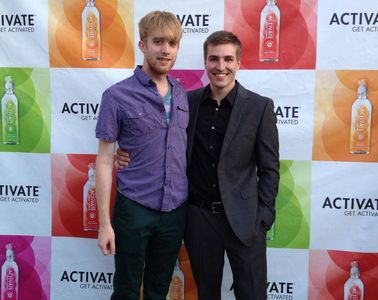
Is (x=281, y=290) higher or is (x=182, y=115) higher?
(x=182, y=115)

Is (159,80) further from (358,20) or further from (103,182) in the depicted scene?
(358,20)

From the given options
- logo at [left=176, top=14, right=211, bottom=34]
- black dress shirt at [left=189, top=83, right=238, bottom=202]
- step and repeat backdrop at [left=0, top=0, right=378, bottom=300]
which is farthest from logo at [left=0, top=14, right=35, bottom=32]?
black dress shirt at [left=189, top=83, right=238, bottom=202]

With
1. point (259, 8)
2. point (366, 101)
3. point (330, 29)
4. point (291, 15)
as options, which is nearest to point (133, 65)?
point (259, 8)

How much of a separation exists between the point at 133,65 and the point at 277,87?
82cm

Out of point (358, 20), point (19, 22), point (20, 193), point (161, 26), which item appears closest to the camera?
point (161, 26)

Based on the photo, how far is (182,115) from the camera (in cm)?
191

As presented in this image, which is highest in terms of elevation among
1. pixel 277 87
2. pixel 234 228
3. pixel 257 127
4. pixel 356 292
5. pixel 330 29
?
pixel 330 29

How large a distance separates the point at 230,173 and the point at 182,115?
336 mm

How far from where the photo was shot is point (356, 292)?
240 cm

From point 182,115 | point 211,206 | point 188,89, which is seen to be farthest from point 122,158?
point 188,89

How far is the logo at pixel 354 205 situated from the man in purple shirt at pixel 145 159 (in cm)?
93

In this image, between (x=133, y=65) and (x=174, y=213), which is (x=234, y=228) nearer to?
(x=174, y=213)

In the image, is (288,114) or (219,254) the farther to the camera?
(288,114)

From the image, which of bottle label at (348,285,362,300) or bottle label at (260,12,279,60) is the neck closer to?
bottle label at (260,12,279,60)
